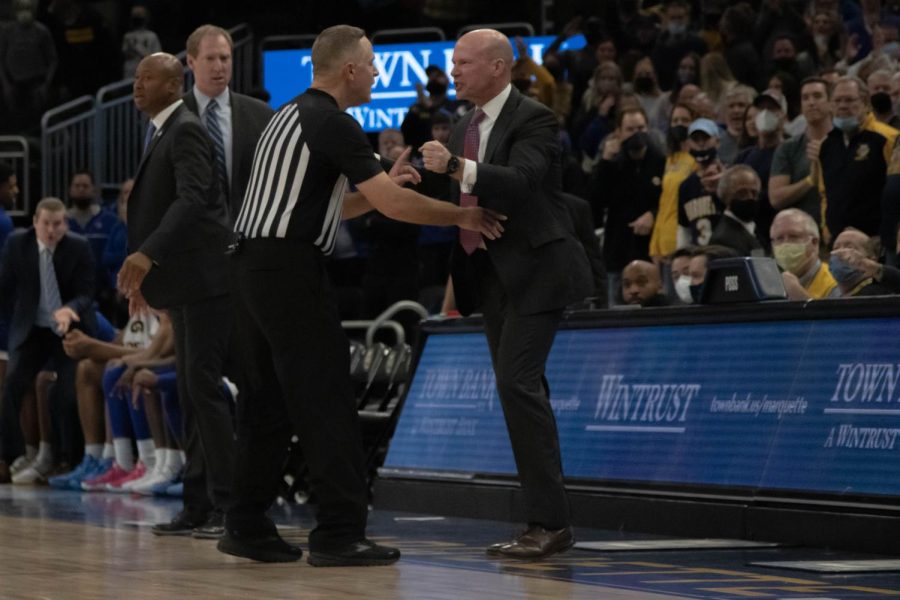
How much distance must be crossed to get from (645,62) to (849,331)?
25.7 feet

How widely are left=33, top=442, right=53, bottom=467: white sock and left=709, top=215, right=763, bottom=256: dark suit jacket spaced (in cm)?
547

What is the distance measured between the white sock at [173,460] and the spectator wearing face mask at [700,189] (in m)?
3.76

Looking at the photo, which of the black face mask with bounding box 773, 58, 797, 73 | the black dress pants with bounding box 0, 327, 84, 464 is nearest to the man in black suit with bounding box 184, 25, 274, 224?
the black dress pants with bounding box 0, 327, 84, 464

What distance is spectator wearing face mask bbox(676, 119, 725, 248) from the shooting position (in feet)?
39.5

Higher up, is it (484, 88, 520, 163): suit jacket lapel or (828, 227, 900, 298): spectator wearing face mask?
(484, 88, 520, 163): suit jacket lapel

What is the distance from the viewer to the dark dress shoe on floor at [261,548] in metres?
7.00

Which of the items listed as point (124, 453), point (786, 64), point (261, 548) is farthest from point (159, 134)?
point (786, 64)

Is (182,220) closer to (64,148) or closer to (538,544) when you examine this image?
(538,544)

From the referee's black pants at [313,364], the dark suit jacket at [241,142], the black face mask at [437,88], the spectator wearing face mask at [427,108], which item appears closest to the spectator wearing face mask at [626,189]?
the spectator wearing face mask at [427,108]

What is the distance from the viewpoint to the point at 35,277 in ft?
43.3

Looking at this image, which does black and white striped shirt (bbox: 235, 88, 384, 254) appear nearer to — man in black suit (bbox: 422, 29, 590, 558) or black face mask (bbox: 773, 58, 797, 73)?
man in black suit (bbox: 422, 29, 590, 558)

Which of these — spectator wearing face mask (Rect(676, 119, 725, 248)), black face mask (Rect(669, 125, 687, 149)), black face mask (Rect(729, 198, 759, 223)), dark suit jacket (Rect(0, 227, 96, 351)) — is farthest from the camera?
dark suit jacket (Rect(0, 227, 96, 351))

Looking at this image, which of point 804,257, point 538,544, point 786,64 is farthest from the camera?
point 786,64

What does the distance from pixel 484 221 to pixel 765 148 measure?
18.2ft
